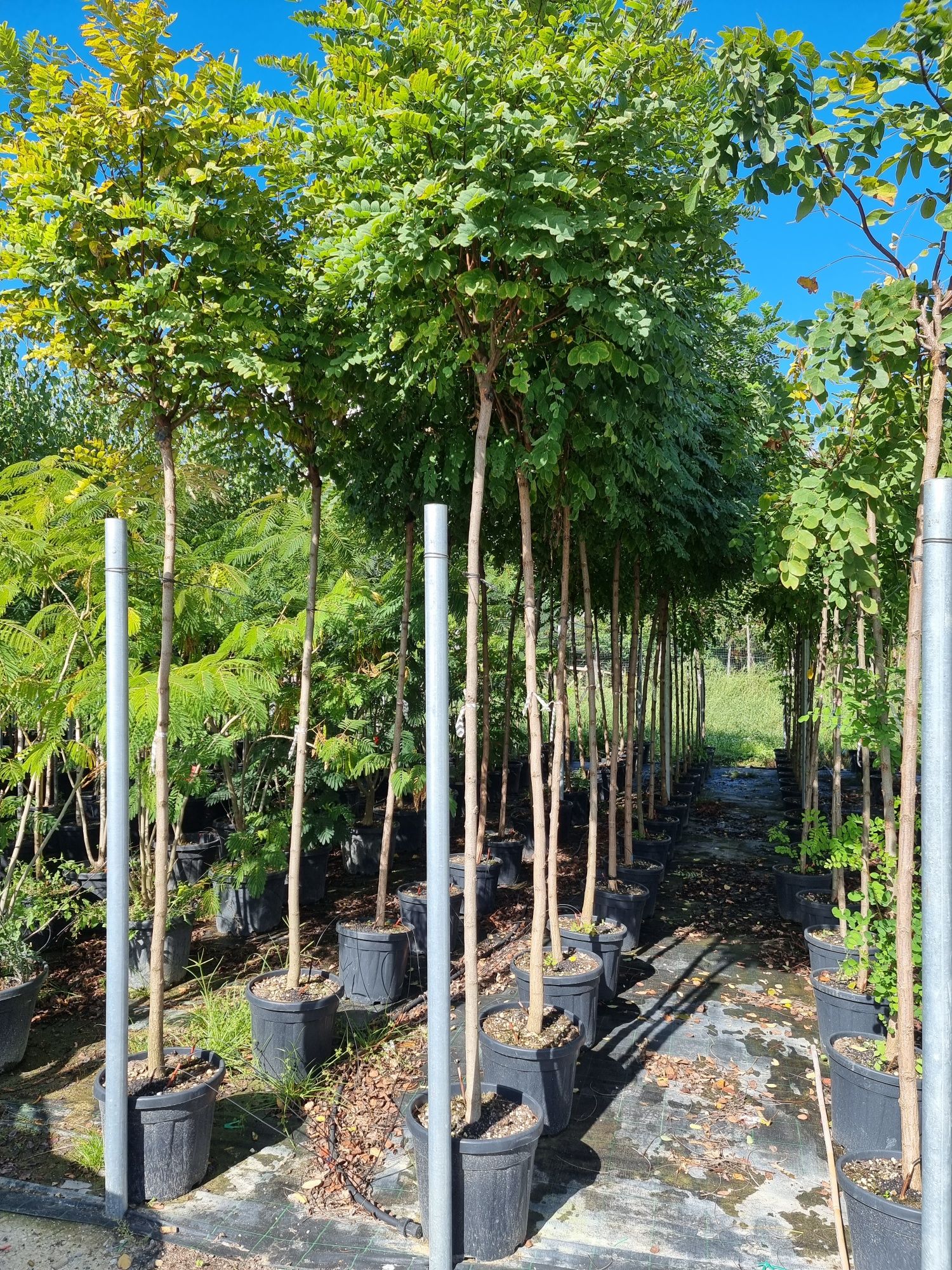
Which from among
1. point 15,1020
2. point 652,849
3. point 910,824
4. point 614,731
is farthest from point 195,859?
point 910,824

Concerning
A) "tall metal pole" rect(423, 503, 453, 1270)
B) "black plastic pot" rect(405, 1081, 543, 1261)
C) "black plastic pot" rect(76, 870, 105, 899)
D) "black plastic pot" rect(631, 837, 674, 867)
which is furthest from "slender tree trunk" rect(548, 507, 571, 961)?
"black plastic pot" rect(76, 870, 105, 899)

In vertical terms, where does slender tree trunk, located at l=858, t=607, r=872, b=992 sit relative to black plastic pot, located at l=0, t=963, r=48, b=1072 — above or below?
above

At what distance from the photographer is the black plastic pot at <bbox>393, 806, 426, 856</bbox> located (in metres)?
9.09

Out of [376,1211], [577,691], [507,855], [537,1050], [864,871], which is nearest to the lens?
[376,1211]

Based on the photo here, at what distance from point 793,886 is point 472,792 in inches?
195

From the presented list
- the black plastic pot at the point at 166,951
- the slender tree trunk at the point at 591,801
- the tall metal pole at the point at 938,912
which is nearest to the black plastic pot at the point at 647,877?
the slender tree trunk at the point at 591,801

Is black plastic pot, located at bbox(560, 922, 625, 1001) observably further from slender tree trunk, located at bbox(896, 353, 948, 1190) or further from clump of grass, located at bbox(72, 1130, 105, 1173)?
clump of grass, located at bbox(72, 1130, 105, 1173)

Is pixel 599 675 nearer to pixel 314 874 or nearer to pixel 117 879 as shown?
pixel 314 874

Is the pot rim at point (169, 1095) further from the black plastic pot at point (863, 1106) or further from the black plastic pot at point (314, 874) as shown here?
the black plastic pot at point (314, 874)

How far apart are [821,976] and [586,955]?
1314 millimetres

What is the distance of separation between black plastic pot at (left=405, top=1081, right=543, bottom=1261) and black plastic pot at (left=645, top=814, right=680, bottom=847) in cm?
603

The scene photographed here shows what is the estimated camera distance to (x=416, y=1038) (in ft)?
16.3

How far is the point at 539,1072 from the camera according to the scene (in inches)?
153

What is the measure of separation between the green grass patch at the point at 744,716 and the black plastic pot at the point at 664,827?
10311mm
